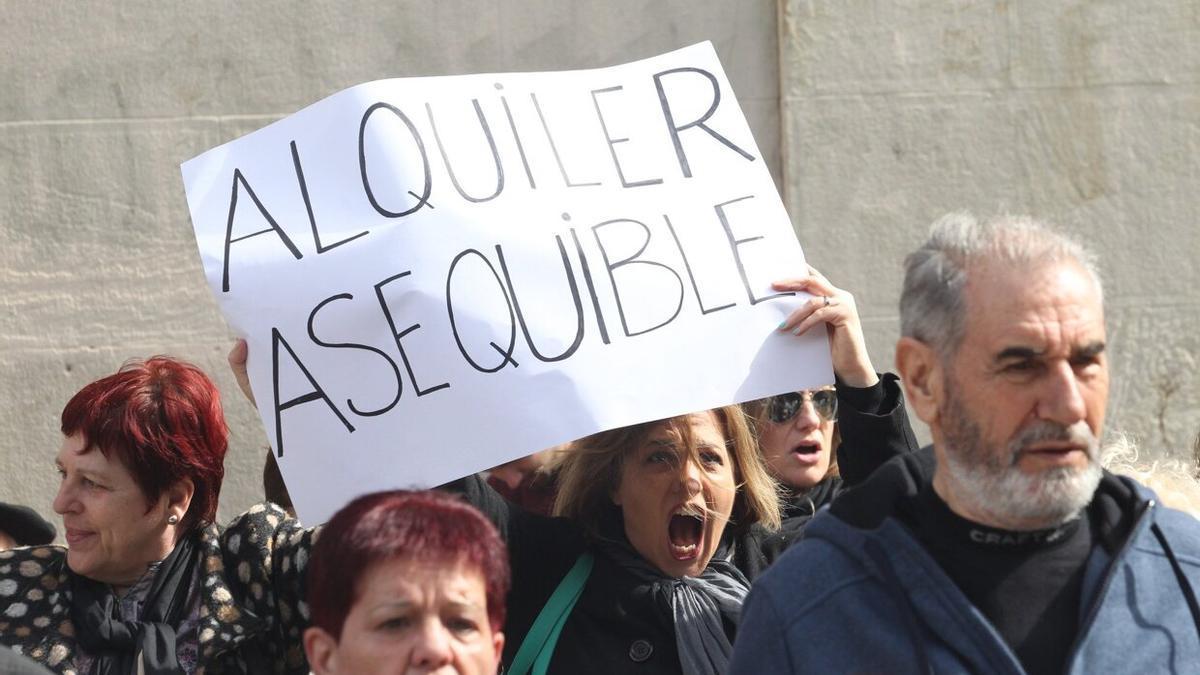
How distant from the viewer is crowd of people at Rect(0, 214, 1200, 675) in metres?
2.10

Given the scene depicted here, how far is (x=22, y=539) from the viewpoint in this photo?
13.8 feet

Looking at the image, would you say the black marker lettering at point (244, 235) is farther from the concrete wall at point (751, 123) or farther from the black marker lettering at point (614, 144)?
the concrete wall at point (751, 123)

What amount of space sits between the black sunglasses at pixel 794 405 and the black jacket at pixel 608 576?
2.02ft

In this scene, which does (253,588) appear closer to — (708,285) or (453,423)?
(453,423)

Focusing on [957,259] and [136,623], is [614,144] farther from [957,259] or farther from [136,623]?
[136,623]

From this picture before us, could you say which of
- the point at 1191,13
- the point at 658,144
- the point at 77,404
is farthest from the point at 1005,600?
the point at 1191,13

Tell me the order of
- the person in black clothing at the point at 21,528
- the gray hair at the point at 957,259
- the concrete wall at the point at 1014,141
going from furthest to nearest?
the concrete wall at the point at 1014,141
the person in black clothing at the point at 21,528
the gray hair at the point at 957,259

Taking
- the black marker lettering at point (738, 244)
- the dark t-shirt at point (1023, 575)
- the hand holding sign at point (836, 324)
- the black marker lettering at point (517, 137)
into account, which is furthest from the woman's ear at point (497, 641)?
the black marker lettering at point (517, 137)

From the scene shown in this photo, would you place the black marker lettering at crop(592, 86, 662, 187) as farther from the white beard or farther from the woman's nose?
the white beard

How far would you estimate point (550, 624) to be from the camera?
2967mm

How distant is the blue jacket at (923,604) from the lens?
2061 millimetres

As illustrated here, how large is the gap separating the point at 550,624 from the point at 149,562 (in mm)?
806

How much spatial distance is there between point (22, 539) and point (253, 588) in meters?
1.43

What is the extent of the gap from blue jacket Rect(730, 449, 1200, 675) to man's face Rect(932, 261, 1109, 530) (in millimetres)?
112
